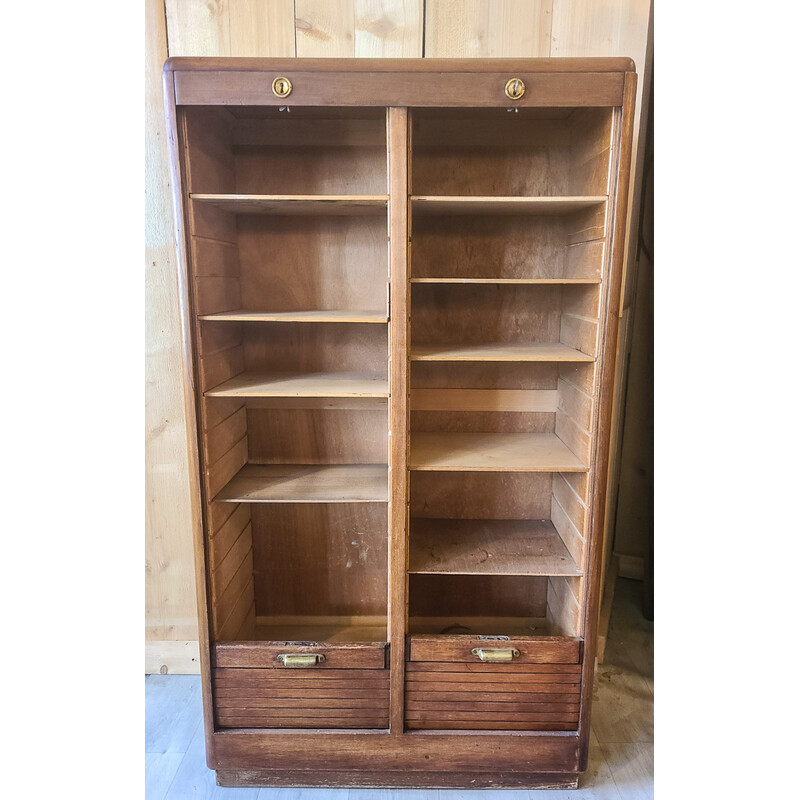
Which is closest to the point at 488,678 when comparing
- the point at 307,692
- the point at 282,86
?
the point at 307,692

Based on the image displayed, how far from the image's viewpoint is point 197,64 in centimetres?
142

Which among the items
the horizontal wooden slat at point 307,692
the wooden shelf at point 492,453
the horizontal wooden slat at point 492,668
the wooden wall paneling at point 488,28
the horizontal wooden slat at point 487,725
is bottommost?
the horizontal wooden slat at point 487,725

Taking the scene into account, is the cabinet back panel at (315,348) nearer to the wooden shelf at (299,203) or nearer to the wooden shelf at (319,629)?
the wooden shelf at (299,203)

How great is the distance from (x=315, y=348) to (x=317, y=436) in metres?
0.33

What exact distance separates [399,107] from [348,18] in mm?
636

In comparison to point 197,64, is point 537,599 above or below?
below

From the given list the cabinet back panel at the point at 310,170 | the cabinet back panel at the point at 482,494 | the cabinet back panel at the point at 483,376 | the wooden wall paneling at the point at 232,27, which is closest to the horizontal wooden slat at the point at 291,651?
the cabinet back panel at the point at 482,494

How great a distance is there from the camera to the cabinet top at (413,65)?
141 cm

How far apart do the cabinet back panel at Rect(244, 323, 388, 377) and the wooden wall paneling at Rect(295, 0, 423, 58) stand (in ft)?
3.01

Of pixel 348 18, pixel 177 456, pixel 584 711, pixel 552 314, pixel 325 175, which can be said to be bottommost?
Answer: pixel 584 711

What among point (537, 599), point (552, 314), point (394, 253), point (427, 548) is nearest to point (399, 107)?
point (394, 253)

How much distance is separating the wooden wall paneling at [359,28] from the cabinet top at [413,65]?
49 centimetres

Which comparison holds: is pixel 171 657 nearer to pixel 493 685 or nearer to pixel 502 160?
pixel 493 685
